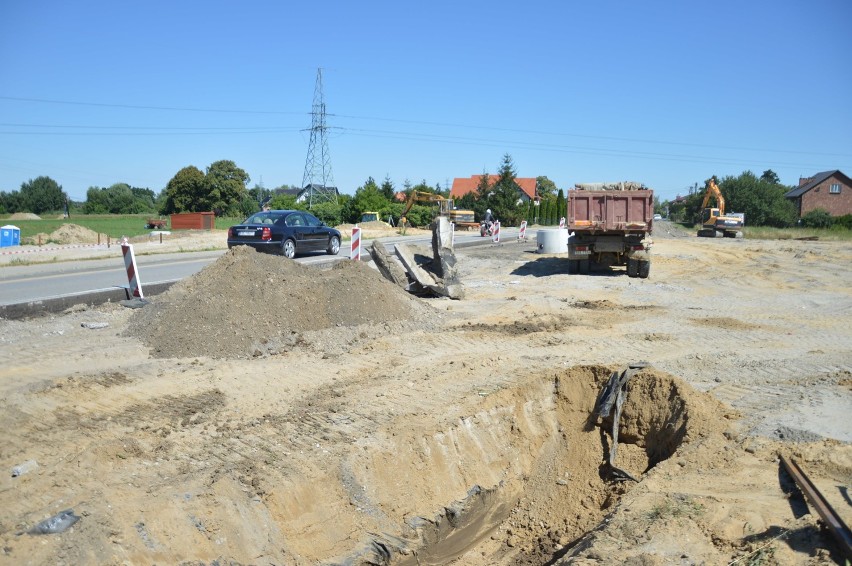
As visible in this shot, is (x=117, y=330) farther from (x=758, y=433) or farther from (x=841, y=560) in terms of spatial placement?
(x=841, y=560)

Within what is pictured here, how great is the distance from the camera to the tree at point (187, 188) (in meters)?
66.4

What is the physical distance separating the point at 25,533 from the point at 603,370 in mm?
5698

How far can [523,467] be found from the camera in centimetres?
672

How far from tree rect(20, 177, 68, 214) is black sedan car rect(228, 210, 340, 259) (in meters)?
70.1

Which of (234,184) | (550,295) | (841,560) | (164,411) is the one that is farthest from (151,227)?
(841,560)

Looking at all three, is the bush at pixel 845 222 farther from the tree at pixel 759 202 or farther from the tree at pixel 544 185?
the tree at pixel 544 185

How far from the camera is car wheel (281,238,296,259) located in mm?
20750

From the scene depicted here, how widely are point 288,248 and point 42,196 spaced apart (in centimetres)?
7436

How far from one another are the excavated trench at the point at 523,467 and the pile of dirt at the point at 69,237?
33973 millimetres

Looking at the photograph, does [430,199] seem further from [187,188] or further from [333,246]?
[187,188]

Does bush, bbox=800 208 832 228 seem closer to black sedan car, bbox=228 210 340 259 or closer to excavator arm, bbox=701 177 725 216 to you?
excavator arm, bbox=701 177 725 216

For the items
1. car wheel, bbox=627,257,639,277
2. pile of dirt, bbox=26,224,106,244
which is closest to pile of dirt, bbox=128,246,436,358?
car wheel, bbox=627,257,639,277

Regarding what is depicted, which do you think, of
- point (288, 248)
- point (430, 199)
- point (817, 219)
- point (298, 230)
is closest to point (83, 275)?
point (288, 248)

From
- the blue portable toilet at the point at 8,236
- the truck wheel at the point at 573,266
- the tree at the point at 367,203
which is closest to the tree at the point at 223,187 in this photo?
the tree at the point at 367,203
